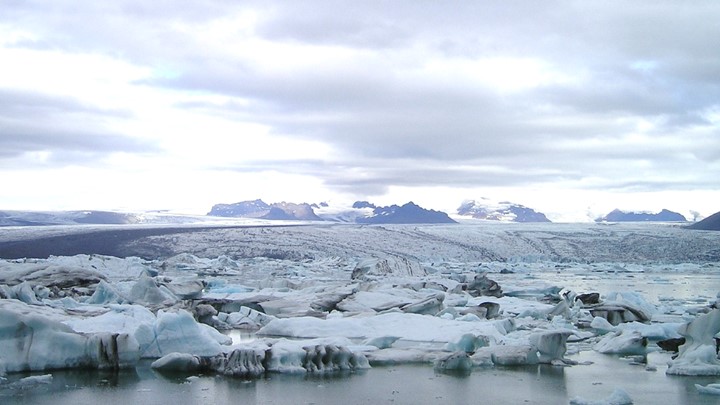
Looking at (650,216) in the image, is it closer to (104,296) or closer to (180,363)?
(104,296)

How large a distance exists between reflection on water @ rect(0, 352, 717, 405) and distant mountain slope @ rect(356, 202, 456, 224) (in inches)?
2556

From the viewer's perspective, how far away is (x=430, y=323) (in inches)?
377

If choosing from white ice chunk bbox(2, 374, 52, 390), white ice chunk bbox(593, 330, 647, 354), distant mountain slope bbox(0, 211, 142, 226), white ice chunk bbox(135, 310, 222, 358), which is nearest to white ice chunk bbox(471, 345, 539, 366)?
white ice chunk bbox(593, 330, 647, 354)

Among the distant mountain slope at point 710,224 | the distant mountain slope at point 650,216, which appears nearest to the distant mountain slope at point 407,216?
the distant mountain slope at point 650,216

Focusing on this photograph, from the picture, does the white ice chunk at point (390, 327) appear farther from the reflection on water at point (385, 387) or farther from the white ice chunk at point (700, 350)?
the white ice chunk at point (700, 350)

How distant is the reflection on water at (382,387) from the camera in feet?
20.1

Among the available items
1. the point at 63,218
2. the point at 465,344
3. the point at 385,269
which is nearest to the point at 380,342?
the point at 465,344

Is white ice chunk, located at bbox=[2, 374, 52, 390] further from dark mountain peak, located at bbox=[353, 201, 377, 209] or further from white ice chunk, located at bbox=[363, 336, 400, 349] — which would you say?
dark mountain peak, located at bbox=[353, 201, 377, 209]

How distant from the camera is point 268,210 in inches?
3460

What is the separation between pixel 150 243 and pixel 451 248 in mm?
12949

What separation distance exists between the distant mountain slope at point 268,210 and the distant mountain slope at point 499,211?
80.9 feet

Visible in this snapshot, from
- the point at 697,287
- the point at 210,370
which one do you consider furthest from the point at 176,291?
the point at 697,287

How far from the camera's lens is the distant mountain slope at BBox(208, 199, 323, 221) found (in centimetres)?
7781

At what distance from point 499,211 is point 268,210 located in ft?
96.9
